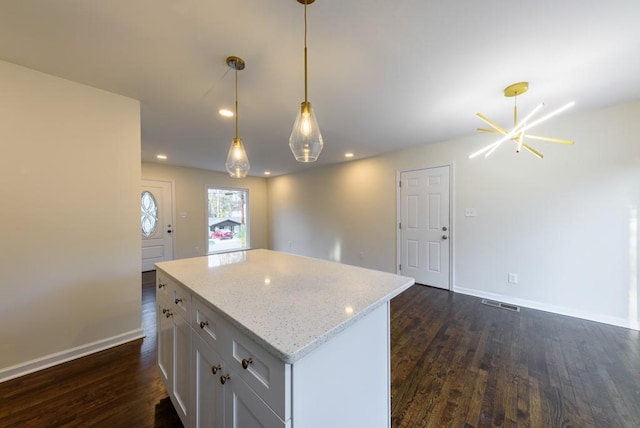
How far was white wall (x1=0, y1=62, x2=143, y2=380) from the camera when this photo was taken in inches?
69.5

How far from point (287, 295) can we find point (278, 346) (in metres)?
0.43

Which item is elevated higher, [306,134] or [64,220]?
[306,134]

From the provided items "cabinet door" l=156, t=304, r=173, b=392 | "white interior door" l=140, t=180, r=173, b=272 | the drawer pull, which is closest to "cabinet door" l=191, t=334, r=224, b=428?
the drawer pull

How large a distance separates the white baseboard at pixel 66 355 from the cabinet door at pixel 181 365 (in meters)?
1.31

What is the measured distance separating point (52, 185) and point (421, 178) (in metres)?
4.34

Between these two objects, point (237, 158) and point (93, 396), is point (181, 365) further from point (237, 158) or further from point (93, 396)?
point (237, 158)

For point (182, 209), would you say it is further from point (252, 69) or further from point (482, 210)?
point (482, 210)

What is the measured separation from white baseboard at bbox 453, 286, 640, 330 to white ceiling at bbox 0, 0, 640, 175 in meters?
2.26

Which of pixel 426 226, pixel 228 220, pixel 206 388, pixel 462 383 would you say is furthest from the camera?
pixel 228 220

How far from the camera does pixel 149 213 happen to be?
5012 mm

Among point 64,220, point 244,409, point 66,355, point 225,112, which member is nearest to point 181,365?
point 244,409

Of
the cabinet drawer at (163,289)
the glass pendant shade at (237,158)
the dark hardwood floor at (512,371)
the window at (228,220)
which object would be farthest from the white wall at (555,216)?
the window at (228,220)

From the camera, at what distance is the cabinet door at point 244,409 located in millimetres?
726

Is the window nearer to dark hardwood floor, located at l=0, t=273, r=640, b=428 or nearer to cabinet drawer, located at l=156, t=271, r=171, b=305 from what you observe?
dark hardwood floor, located at l=0, t=273, r=640, b=428
